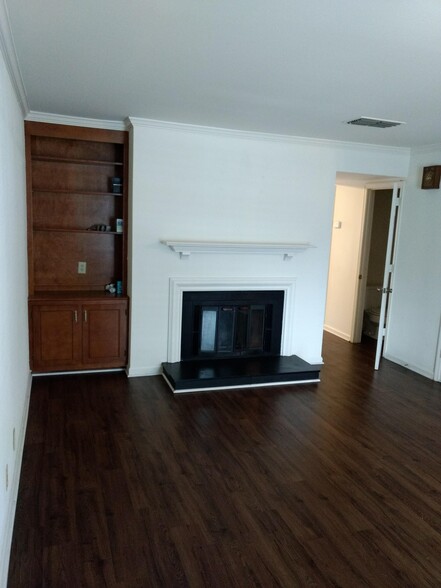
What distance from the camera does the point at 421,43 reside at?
7.55 ft

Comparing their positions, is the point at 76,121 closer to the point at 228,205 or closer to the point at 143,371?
the point at 228,205

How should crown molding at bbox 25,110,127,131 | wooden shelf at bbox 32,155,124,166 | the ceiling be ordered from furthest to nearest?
wooden shelf at bbox 32,155,124,166 → crown molding at bbox 25,110,127,131 → the ceiling

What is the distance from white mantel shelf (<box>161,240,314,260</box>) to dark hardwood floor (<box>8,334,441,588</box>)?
54.1 inches

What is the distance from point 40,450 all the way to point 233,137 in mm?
3323

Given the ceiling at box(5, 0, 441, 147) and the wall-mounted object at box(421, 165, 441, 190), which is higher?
the ceiling at box(5, 0, 441, 147)

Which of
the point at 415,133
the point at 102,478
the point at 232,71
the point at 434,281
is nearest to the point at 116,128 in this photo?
the point at 232,71

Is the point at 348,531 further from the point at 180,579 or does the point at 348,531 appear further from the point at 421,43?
the point at 421,43

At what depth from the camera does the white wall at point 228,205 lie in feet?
14.9

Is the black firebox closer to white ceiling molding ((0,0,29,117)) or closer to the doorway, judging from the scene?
the doorway

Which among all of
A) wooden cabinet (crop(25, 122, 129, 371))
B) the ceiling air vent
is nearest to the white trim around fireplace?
wooden cabinet (crop(25, 122, 129, 371))

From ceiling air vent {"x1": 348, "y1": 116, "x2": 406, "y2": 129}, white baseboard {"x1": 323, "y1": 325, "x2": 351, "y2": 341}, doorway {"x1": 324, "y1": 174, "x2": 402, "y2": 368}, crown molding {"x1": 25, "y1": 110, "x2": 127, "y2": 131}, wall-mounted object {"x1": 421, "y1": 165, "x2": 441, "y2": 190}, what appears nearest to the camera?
ceiling air vent {"x1": 348, "y1": 116, "x2": 406, "y2": 129}

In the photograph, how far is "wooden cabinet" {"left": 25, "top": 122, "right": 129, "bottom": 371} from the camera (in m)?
4.51

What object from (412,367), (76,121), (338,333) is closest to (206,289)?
(76,121)

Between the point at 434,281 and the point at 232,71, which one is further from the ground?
the point at 232,71
